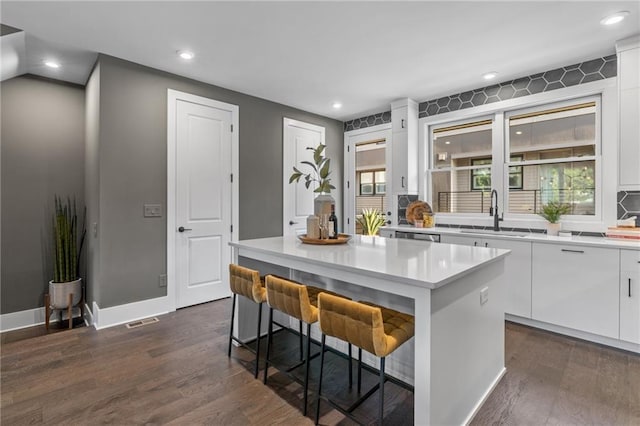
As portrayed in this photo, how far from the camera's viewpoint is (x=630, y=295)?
245 cm

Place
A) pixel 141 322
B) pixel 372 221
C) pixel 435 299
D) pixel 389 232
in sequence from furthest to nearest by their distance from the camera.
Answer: pixel 372 221
pixel 389 232
pixel 141 322
pixel 435 299

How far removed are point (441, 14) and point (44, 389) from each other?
3811mm

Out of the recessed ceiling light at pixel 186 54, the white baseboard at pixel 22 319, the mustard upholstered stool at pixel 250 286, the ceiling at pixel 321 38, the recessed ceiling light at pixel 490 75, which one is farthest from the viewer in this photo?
the recessed ceiling light at pixel 490 75

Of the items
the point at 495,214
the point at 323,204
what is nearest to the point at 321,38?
the point at 323,204

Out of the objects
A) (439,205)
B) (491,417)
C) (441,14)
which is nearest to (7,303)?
(491,417)

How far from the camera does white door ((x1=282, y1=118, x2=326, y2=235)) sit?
459 cm

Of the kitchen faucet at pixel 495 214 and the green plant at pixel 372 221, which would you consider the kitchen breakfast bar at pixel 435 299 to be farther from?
the green plant at pixel 372 221

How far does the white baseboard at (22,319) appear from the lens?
3117 mm

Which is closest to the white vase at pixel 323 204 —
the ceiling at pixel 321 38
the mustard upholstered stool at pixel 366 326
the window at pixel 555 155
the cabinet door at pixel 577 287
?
the mustard upholstered stool at pixel 366 326

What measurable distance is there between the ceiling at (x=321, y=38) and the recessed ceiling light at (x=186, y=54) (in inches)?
2.2

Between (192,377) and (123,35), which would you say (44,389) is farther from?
(123,35)

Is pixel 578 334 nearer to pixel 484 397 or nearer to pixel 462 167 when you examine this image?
pixel 484 397

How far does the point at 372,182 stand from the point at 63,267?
431 cm

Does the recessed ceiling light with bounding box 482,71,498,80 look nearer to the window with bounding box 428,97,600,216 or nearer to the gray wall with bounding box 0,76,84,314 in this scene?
the window with bounding box 428,97,600,216
